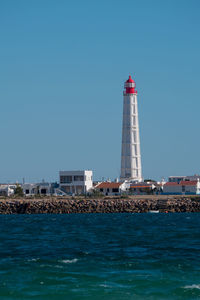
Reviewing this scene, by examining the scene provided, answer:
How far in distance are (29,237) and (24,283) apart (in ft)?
59.8

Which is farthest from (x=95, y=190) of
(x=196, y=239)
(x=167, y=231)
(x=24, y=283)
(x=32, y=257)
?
(x=24, y=283)

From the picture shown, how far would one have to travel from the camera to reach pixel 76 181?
374 feet

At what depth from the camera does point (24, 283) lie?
24.6 m

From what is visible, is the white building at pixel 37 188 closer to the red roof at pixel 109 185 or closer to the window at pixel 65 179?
the window at pixel 65 179

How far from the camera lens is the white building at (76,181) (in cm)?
11350

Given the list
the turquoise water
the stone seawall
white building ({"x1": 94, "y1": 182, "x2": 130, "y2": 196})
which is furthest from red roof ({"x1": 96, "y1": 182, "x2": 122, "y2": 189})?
the turquoise water

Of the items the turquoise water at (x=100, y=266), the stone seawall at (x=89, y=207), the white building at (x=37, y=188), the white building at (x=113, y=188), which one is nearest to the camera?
the turquoise water at (x=100, y=266)

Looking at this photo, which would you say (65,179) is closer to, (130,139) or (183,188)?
(130,139)

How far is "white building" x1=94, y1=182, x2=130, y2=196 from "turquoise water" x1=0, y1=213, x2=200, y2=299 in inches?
2692

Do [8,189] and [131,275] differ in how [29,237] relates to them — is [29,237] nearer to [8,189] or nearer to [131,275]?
[131,275]

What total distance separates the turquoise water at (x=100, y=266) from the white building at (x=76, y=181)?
227 ft

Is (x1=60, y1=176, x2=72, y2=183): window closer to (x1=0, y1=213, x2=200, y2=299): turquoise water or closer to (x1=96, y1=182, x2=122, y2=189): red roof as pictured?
(x1=96, y1=182, x2=122, y2=189): red roof

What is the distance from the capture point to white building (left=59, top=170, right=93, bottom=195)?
372 ft

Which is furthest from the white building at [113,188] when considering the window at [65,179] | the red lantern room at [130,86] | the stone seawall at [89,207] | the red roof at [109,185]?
the stone seawall at [89,207]
